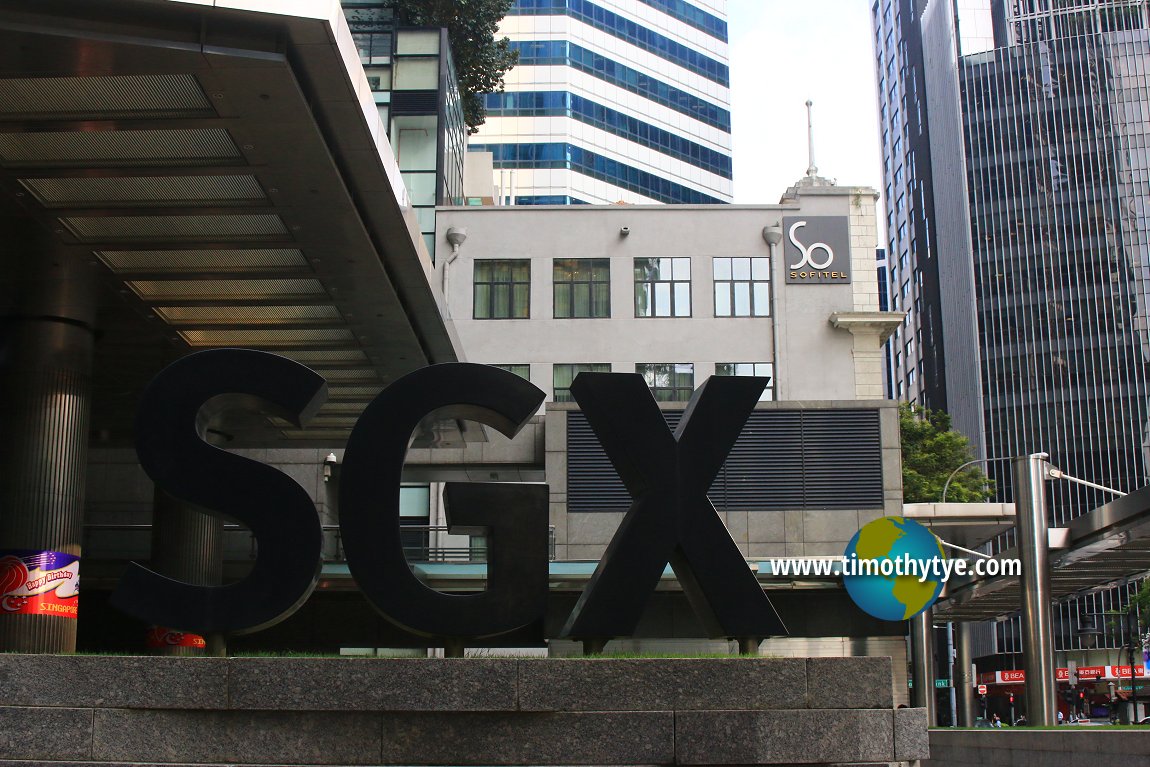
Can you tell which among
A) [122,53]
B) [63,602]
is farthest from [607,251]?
[122,53]

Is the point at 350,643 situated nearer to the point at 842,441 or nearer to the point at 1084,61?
the point at 842,441

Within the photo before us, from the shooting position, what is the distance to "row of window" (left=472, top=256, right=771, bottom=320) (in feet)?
174

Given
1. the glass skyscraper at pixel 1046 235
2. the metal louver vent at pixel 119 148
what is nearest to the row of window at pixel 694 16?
the glass skyscraper at pixel 1046 235

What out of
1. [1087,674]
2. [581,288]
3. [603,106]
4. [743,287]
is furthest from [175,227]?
[1087,674]

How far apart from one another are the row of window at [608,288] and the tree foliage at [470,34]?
12.7 metres

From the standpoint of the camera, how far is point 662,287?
174ft

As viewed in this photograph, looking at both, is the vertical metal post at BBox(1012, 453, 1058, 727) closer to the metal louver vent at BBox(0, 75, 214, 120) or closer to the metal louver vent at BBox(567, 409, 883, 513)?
the metal louver vent at BBox(567, 409, 883, 513)

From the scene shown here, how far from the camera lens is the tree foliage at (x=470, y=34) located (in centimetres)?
6034

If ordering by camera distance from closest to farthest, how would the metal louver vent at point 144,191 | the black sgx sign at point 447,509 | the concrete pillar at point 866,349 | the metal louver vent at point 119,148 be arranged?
the black sgx sign at point 447,509, the metal louver vent at point 119,148, the metal louver vent at point 144,191, the concrete pillar at point 866,349

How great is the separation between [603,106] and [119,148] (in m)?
75.9

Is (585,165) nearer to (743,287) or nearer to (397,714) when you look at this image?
(743,287)

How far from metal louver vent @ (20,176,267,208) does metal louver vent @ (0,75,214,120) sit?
80.6 inches

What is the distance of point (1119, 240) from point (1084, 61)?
778 inches

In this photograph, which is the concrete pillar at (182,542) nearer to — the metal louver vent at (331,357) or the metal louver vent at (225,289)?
the metal louver vent at (331,357)
